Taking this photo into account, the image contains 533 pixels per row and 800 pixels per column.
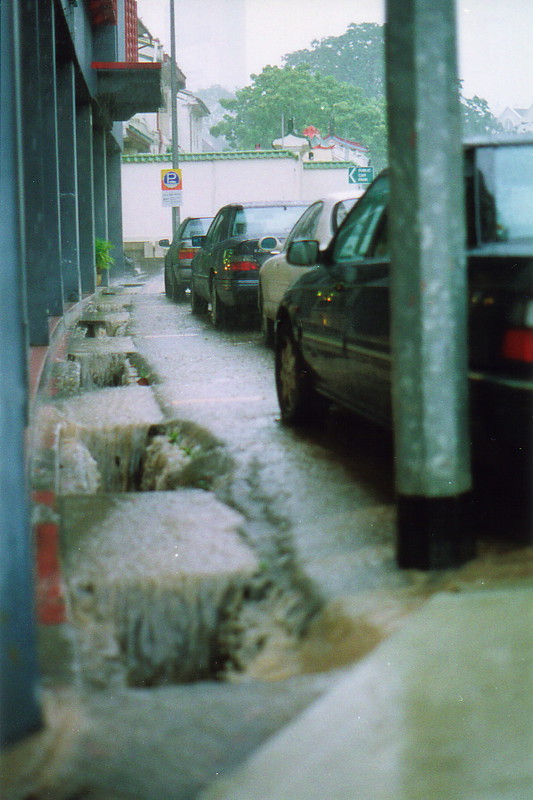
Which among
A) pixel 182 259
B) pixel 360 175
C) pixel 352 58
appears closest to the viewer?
pixel 182 259

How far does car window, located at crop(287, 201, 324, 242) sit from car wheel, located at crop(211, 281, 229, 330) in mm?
3635

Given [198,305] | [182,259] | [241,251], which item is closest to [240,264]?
[241,251]

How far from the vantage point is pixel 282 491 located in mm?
5168

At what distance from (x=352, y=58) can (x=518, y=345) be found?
5694 centimetres

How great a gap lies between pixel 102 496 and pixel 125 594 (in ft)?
4.51

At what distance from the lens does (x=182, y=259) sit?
2005 centimetres

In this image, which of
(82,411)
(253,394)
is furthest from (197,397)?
(82,411)

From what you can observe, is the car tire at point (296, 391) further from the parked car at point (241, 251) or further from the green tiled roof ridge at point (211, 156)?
the green tiled roof ridge at point (211, 156)

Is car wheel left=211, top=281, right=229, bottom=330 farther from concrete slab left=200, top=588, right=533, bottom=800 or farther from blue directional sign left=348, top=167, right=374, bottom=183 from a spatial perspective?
concrete slab left=200, top=588, right=533, bottom=800

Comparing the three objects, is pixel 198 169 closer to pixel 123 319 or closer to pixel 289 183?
pixel 289 183

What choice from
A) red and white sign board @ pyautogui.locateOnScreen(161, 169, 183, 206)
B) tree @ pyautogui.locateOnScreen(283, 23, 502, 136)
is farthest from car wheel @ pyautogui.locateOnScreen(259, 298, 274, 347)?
tree @ pyautogui.locateOnScreen(283, 23, 502, 136)

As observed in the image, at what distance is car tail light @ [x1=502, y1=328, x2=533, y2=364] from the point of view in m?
3.70

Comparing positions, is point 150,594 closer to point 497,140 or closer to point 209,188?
point 497,140

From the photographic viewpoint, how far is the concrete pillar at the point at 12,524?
2.50 meters
